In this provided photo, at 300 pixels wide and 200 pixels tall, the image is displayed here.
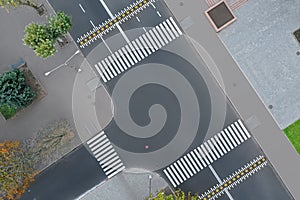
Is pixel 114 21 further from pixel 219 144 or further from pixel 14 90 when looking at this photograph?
pixel 219 144

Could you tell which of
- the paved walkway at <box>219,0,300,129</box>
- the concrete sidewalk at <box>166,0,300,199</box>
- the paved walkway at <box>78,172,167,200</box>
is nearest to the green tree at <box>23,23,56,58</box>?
the concrete sidewalk at <box>166,0,300,199</box>

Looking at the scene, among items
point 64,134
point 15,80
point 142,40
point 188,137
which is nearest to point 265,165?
point 188,137

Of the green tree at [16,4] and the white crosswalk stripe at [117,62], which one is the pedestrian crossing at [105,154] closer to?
the white crosswalk stripe at [117,62]

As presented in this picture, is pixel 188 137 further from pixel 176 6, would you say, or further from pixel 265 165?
pixel 176 6

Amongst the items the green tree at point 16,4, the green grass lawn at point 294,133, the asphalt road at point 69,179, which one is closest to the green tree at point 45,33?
the green tree at point 16,4

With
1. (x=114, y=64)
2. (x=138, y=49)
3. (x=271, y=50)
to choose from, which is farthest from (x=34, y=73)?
(x=271, y=50)

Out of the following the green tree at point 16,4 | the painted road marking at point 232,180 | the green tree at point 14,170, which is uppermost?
the green tree at point 16,4

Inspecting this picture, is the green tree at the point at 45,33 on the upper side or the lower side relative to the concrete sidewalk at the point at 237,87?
upper
